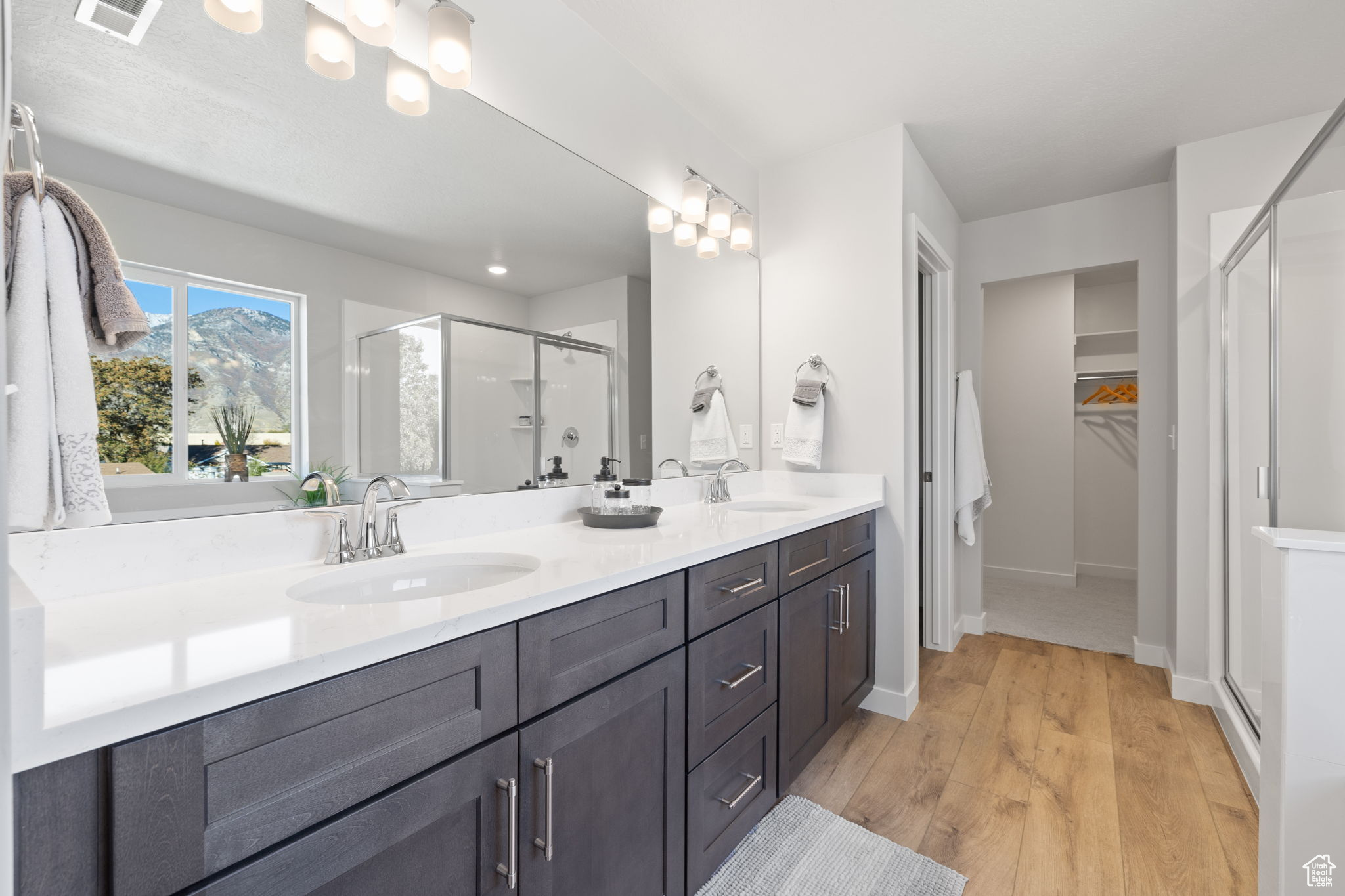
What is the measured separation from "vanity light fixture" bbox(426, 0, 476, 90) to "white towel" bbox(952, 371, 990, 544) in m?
2.79

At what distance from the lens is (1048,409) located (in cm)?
420

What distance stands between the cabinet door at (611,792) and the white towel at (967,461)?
243 cm

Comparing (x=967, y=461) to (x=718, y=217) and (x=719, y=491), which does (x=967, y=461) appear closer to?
(x=719, y=491)

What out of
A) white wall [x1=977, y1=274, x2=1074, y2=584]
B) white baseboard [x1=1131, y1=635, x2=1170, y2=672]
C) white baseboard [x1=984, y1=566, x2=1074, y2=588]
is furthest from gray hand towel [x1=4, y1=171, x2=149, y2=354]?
white baseboard [x1=984, y1=566, x2=1074, y2=588]

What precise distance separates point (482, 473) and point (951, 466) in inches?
102

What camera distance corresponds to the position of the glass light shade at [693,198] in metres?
2.22

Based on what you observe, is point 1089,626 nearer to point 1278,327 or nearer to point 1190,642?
point 1190,642

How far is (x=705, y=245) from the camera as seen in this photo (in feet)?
7.84

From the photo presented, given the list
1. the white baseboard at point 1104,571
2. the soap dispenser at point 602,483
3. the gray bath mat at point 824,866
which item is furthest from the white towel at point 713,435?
the white baseboard at point 1104,571

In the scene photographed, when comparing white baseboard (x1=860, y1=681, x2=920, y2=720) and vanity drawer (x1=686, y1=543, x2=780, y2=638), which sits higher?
vanity drawer (x1=686, y1=543, x2=780, y2=638)

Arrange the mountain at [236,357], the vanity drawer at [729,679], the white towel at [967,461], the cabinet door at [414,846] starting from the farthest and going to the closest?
the white towel at [967,461] < the vanity drawer at [729,679] < the mountain at [236,357] < the cabinet door at [414,846]

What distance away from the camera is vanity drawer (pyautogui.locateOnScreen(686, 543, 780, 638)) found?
1.31 m

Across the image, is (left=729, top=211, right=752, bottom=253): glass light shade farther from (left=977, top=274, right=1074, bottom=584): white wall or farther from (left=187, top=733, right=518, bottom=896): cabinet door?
(left=977, top=274, right=1074, bottom=584): white wall

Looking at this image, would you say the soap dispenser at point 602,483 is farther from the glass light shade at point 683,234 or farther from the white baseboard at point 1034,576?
the white baseboard at point 1034,576
